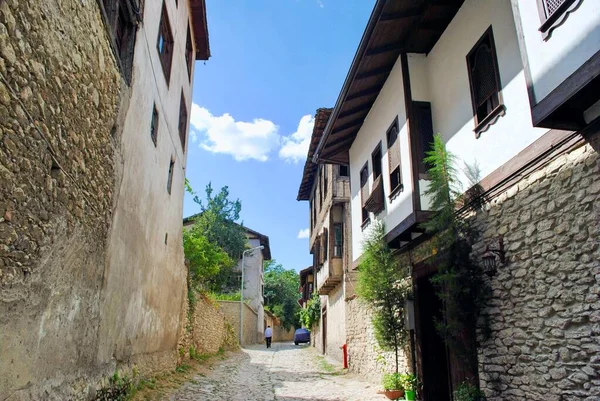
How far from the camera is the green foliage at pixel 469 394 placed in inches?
239

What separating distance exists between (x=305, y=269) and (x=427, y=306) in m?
20.6

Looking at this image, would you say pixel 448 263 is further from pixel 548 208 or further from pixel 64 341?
pixel 64 341

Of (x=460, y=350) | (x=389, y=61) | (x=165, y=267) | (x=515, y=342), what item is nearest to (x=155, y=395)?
(x=165, y=267)

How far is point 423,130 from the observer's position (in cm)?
823

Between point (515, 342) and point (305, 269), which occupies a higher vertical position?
point (305, 269)

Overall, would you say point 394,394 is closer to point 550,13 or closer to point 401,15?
point 550,13

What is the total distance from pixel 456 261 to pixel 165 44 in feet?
25.6

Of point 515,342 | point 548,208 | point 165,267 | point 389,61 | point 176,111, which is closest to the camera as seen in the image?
point 548,208

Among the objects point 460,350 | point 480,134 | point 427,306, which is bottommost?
point 460,350

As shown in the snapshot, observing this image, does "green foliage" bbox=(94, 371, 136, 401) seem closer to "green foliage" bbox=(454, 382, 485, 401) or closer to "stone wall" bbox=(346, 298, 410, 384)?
"green foliage" bbox=(454, 382, 485, 401)

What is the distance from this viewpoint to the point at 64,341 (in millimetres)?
4621

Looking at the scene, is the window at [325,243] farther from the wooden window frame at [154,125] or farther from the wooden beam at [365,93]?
the wooden window frame at [154,125]

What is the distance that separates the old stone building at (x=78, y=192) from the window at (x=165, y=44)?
7.6 inches

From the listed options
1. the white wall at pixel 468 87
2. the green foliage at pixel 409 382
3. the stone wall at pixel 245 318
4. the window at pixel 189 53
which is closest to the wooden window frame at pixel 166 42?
the window at pixel 189 53
